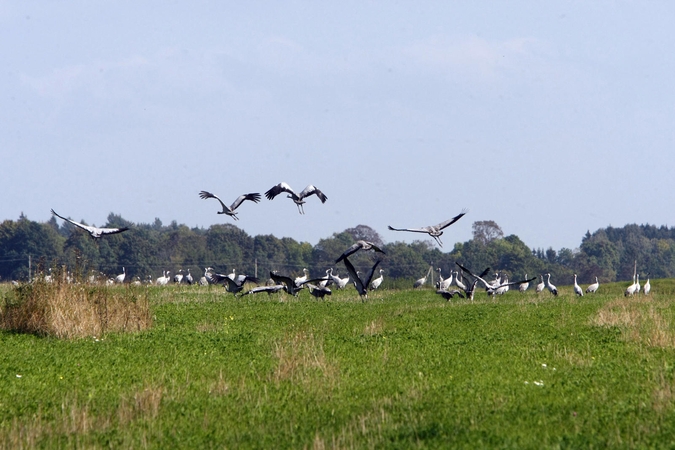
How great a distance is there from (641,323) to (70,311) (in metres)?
14.2

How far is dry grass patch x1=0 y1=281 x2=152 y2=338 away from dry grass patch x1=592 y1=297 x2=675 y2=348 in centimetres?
1198

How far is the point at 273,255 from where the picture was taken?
112 meters

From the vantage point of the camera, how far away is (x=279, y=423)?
43.3ft

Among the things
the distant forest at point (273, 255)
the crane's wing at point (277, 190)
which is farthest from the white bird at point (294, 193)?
the distant forest at point (273, 255)

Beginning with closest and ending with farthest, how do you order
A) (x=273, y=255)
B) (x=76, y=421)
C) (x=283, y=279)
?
(x=76, y=421) → (x=283, y=279) → (x=273, y=255)

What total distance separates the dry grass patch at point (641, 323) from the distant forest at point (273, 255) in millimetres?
51104

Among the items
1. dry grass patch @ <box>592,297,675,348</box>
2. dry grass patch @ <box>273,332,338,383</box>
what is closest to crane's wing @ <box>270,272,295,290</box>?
dry grass patch @ <box>273,332,338,383</box>

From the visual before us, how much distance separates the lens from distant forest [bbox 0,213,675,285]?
305 ft

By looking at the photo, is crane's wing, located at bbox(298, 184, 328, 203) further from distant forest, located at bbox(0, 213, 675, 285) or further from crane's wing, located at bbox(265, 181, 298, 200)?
distant forest, located at bbox(0, 213, 675, 285)

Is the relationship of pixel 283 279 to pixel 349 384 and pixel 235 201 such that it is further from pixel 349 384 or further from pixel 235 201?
pixel 349 384

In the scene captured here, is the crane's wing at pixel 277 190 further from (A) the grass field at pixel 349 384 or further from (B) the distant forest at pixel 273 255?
(B) the distant forest at pixel 273 255

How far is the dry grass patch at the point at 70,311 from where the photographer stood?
22.7 metres

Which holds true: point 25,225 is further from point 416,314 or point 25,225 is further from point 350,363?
point 350,363

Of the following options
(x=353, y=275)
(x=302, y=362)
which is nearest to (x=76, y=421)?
(x=302, y=362)
